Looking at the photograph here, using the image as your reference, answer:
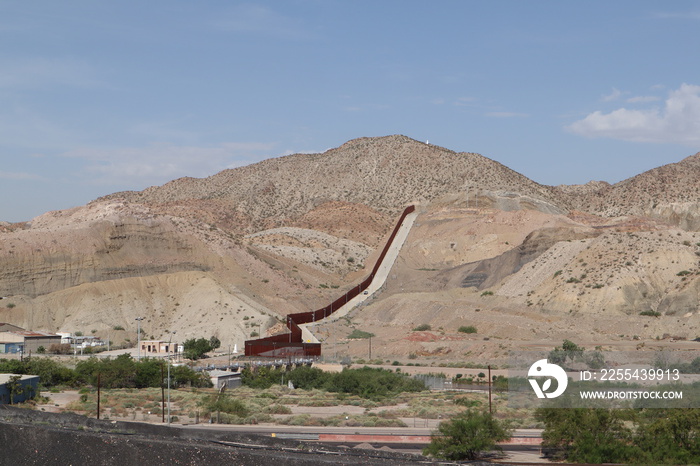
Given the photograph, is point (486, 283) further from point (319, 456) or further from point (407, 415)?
point (319, 456)

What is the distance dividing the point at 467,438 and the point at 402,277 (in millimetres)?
67162

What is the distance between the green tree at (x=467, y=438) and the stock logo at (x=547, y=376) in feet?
7.39

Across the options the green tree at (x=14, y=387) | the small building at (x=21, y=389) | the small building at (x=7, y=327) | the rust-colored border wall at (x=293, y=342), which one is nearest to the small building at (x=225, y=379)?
the rust-colored border wall at (x=293, y=342)

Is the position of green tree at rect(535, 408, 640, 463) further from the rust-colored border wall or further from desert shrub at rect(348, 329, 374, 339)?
desert shrub at rect(348, 329, 374, 339)

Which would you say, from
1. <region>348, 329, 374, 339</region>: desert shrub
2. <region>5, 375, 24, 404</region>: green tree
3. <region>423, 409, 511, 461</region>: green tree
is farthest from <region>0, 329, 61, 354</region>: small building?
<region>423, 409, 511, 461</region>: green tree

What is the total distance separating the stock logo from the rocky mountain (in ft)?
107

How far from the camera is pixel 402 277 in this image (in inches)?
3935

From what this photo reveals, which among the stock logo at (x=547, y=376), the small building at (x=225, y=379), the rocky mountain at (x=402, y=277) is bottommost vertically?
the small building at (x=225, y=379)

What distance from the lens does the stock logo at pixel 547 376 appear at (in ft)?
104

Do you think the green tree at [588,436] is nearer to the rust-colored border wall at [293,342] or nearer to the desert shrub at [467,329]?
the rust-colored border wall at [293,342]

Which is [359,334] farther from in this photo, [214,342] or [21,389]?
[21,389]

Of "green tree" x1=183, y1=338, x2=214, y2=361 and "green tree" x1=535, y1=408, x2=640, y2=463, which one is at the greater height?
"green tree" x1=183, y1=338, x2=214, y2=361

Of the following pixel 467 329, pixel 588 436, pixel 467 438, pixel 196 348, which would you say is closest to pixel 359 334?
pixel 467 329

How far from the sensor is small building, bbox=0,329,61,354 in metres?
72.2
